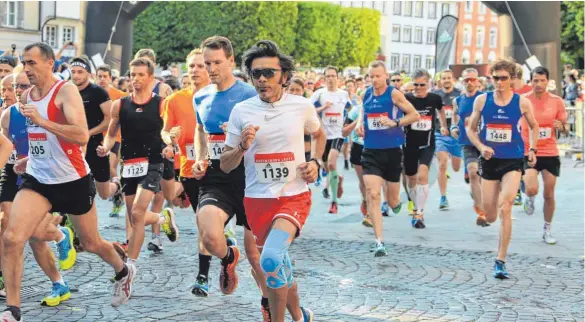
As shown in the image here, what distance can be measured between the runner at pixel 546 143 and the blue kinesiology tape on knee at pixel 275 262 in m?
6.09

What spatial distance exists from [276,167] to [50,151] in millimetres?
1679

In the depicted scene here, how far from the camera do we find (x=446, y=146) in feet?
50.3

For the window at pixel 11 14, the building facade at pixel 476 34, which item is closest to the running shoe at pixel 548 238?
the window at pixel 11 14

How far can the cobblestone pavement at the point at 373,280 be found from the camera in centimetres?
722

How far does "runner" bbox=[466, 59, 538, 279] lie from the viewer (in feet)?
31.4

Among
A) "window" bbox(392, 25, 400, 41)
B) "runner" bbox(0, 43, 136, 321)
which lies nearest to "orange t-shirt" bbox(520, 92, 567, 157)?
"runner" bbox(0, 43, 136, 321)

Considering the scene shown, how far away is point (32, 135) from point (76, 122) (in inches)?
14.8

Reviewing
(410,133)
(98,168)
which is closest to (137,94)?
(98,168)

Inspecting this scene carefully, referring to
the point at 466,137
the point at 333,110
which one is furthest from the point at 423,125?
the point at 333,110

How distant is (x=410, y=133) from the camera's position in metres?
13.5

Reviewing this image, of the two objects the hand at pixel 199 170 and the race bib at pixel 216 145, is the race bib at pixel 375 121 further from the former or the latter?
the hand at pixel 199 170

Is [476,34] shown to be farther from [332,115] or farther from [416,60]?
[332,115]

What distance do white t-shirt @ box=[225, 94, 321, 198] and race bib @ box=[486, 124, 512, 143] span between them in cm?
393

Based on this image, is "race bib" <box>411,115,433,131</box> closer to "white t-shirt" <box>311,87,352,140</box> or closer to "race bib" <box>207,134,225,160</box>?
"white t-shirt" <box>311,87,352,140</box>
